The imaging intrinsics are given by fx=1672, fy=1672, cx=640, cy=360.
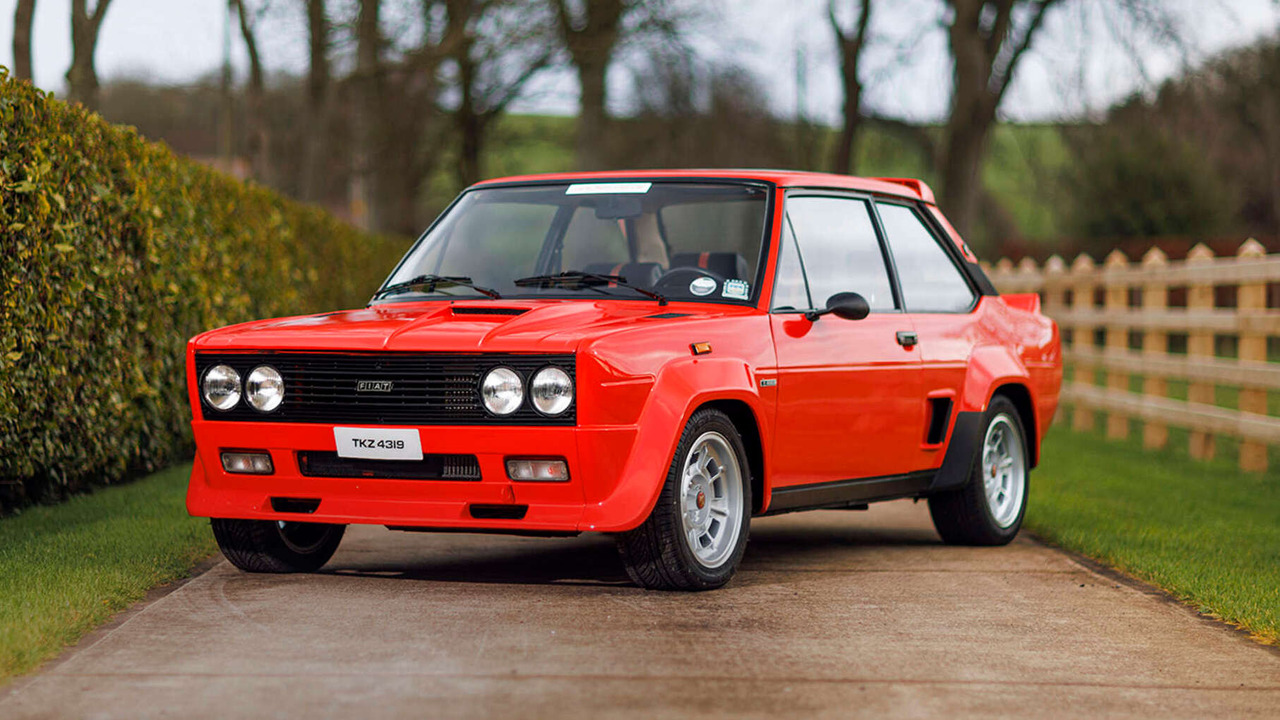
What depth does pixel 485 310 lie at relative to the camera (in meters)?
6.77

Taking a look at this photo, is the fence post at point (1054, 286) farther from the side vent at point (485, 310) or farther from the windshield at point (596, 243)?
the side vent at point (485, 310)

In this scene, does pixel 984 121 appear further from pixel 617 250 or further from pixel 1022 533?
pixel 617 250

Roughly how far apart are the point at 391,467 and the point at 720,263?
1955 millimetres

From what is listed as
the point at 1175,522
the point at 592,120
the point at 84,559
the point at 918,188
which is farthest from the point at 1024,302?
the point at 592,120

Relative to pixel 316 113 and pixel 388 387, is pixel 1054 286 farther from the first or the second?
pixel 388 387

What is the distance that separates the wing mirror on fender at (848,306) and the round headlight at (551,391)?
1.64 metres

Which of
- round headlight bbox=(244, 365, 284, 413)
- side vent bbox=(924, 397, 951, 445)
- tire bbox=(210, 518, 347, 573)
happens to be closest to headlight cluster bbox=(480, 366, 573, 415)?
round headlight bbox=(244, 365, 284, 413)

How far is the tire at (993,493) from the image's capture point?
856 cm

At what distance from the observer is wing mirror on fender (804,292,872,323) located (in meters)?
7.31

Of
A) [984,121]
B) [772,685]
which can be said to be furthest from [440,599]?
[984,121]

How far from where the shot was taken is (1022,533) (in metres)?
9.38

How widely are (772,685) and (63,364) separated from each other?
16.2 ft

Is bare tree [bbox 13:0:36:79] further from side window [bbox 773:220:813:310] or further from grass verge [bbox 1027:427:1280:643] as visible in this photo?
grass verge [bbox 1027:427:1280:643]

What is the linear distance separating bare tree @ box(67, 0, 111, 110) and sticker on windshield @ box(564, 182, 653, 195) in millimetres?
8423
